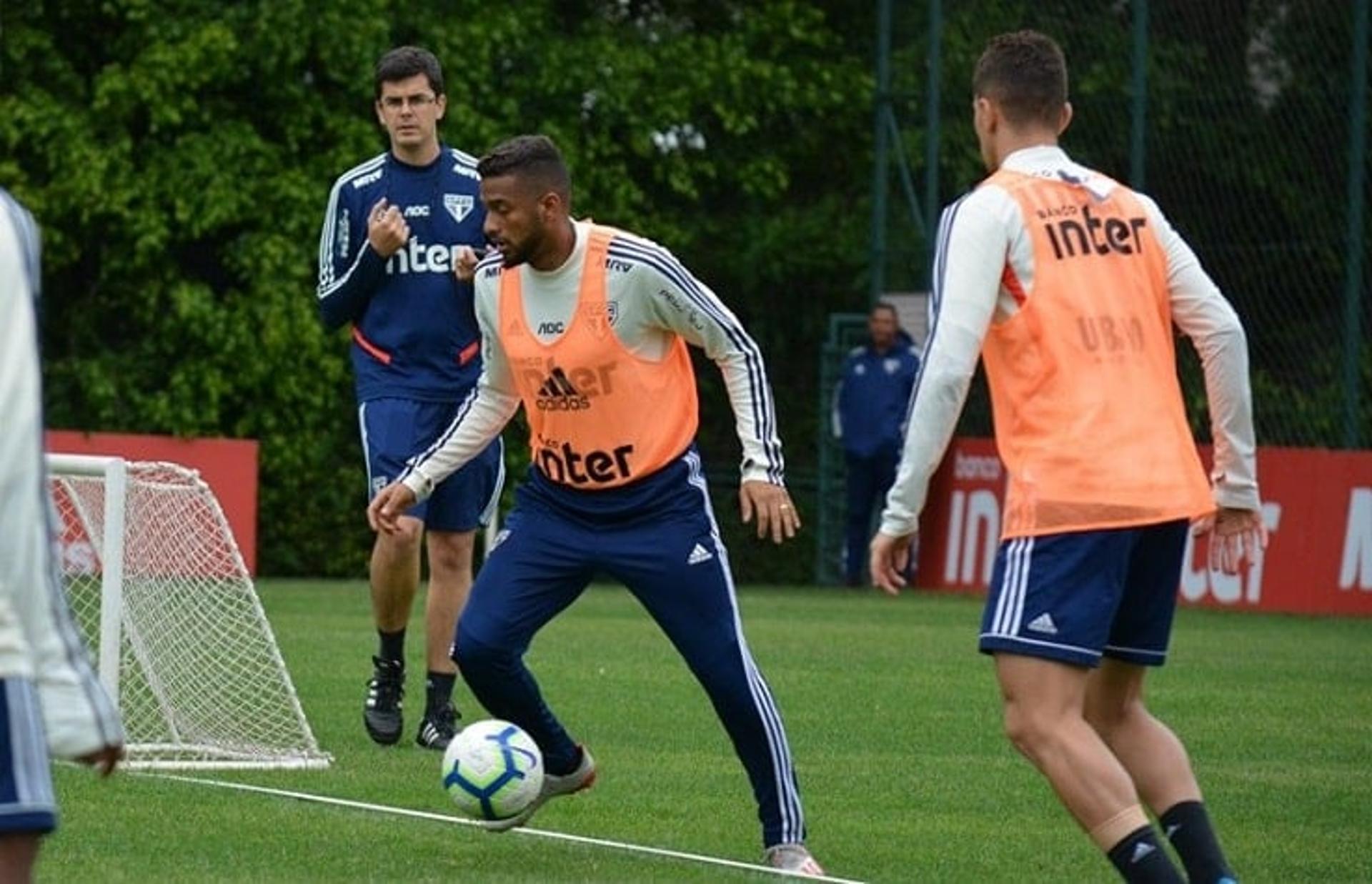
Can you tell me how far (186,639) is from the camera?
10688 millimetres

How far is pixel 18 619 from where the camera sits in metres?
4.43

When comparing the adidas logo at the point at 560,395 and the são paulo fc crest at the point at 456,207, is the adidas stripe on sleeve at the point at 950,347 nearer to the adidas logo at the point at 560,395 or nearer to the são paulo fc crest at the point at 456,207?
the adidas logo at the point at 560,395

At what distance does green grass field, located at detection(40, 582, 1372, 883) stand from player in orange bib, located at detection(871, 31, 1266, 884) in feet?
4.61

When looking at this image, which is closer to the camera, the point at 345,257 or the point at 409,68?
the point at 409,68

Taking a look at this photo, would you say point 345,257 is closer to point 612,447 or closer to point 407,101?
point 407,101

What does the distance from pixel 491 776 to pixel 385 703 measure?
9.14 feet

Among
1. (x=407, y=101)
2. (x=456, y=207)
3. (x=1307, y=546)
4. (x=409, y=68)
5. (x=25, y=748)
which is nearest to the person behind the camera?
(x=25, y=748)

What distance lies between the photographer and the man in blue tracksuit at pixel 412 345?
10.7m

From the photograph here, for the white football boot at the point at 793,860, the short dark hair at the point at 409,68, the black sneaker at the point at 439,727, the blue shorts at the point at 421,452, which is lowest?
the black sneaker at the point at 439,727

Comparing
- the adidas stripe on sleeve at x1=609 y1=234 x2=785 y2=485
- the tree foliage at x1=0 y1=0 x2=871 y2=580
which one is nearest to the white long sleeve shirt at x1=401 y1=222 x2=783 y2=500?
the adidas stripe on sleeve at x1=609 y1=234 x2=785 y2=485

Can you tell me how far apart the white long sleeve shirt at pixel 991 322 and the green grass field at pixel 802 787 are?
5.20ft

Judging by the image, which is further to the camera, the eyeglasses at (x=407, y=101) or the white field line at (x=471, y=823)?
the eyeglasses at (x=407, y=101)

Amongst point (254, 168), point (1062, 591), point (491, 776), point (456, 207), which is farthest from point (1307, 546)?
point (1062, 591)

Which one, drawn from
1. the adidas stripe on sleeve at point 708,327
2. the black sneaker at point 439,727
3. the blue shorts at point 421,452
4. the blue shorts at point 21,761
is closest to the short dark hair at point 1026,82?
the adidas stripe on sleeve at point 708,327
